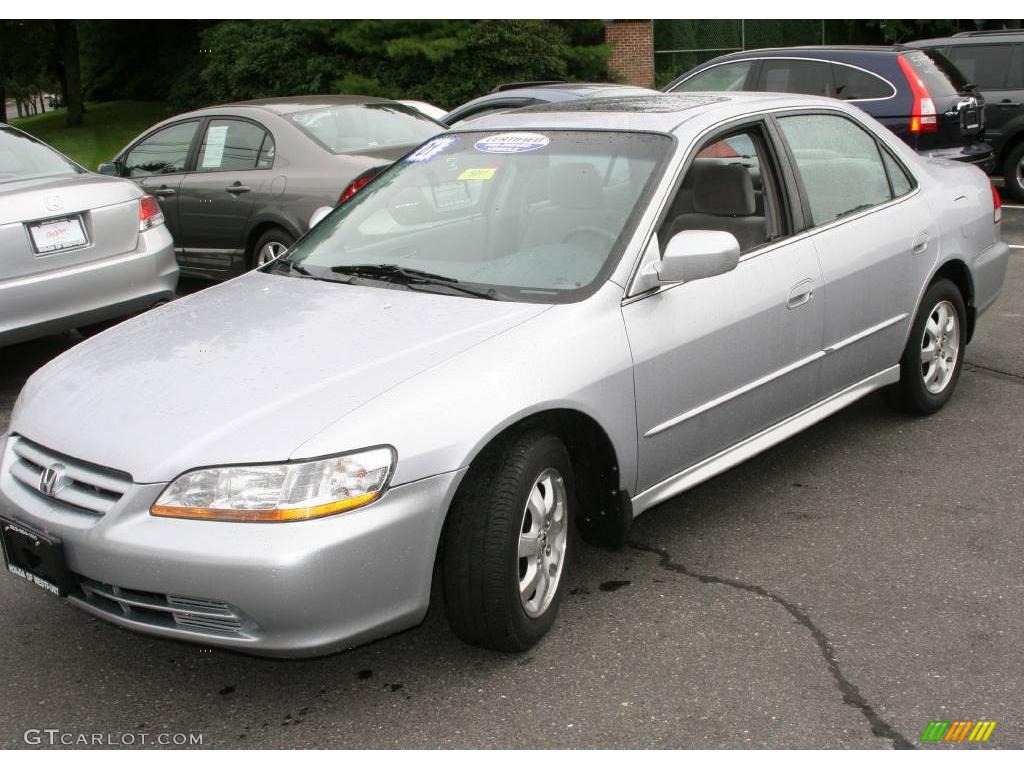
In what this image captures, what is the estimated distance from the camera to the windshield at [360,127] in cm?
849

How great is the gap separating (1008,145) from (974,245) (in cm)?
792

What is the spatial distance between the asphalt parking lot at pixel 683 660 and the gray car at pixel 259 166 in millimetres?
4417

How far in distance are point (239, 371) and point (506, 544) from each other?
0.94 meters

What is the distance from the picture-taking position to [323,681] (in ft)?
11.6

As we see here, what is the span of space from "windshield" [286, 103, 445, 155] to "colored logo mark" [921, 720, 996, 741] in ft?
20.2

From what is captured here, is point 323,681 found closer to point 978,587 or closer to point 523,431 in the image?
point 523,431

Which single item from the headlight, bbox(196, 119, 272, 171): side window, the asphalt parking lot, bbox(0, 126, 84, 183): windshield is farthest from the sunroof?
bbox(196, 119, 272, 171): side window

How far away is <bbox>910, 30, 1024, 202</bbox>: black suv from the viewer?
41.5 feet

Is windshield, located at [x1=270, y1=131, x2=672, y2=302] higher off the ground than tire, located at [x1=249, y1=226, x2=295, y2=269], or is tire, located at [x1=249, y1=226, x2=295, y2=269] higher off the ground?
windshield, located at [x1=270, y1=131, x2=672, y2=302]

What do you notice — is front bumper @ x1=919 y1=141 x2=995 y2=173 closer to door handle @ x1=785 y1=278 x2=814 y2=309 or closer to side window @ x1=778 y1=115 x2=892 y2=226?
side window @ x1=778 y1=115 x2=892 y2=226

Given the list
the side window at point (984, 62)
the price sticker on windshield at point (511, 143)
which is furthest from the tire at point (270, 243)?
the side window at point (984, 62)

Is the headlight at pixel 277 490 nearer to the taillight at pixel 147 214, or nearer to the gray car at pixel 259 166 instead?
the taillight at pixel 147 214

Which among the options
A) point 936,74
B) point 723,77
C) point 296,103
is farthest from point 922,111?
point 296,103
